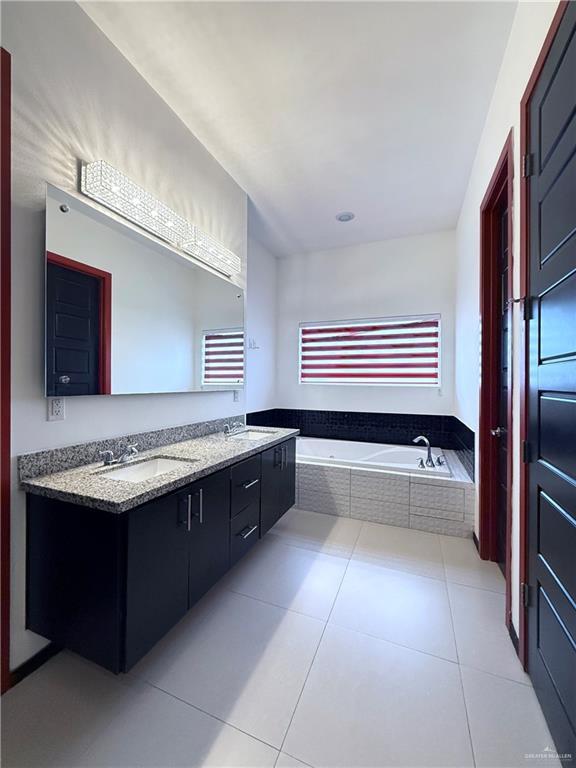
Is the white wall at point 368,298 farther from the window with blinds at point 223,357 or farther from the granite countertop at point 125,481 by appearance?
the granite countertop at point 125,481

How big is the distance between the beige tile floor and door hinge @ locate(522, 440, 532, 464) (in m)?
0.94

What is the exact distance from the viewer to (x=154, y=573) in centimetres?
128

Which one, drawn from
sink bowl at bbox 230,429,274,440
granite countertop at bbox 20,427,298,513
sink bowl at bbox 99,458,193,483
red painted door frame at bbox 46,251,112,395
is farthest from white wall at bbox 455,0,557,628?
red painted door frame at bbox 46,251,112,395

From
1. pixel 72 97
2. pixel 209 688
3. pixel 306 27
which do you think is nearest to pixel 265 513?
pixel 209 688

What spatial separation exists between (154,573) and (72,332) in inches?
45.7

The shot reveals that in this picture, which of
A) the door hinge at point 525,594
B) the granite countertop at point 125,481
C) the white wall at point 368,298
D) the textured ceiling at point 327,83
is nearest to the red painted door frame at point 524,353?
the door hinge at point 525,594

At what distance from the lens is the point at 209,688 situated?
51.5 inches

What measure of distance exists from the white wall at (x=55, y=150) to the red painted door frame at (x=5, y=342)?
1.1 inches

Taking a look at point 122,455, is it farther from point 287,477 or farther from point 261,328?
point 261,328

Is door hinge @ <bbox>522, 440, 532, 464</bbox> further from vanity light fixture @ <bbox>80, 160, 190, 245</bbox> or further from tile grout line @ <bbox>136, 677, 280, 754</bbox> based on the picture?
vanity light fixture @ <bbox>80, 160, 190, 245</bbox>

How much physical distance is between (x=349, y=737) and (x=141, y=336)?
6.82 ft

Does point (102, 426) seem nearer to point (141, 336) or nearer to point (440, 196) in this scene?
point (141, 336)

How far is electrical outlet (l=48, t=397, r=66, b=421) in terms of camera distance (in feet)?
4.68

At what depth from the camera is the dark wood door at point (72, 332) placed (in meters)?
1.42
